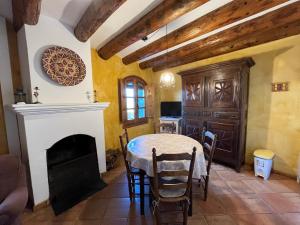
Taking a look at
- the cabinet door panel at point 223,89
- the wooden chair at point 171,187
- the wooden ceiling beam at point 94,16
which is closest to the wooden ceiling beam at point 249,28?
the cabinet door panel at point 223,89

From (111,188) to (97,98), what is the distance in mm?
1847

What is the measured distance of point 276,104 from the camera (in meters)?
2.77

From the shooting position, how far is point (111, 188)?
99.2 inches

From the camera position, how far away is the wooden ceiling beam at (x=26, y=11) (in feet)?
5.23

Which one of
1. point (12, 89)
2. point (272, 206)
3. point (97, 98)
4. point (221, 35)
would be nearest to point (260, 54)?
point (221, 35)

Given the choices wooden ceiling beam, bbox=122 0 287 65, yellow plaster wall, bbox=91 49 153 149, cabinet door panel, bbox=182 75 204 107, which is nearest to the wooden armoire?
cabinet door panel, bbox=182 75 204 107

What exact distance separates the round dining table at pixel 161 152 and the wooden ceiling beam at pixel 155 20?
1626 mm

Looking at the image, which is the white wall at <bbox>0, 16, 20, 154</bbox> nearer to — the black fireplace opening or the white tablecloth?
the black fireplace opening

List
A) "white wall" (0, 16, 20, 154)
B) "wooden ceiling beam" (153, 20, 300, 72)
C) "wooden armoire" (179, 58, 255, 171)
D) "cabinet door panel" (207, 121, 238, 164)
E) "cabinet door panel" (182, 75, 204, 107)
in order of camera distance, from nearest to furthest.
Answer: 1. "white wall" (0, 16, 20, 154)
2. "wooden ceiling beam" (153, 20, 300, 72)
3. "wooden armoire" (179, 58, 255, 171)
4. "cabinet door panel" (207, 121, 238, 164)
5. "cabinet door panel" (182, 75, 204, 107)

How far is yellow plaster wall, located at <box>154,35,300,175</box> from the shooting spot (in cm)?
255

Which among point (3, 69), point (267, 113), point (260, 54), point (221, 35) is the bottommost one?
point (267, 113)

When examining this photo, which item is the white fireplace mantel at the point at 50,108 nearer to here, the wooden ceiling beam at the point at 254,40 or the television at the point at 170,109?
the television at the point at 170,109

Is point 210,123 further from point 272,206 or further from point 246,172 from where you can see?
point 272,206

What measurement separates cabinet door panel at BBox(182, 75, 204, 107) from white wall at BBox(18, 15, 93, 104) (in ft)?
7.68
